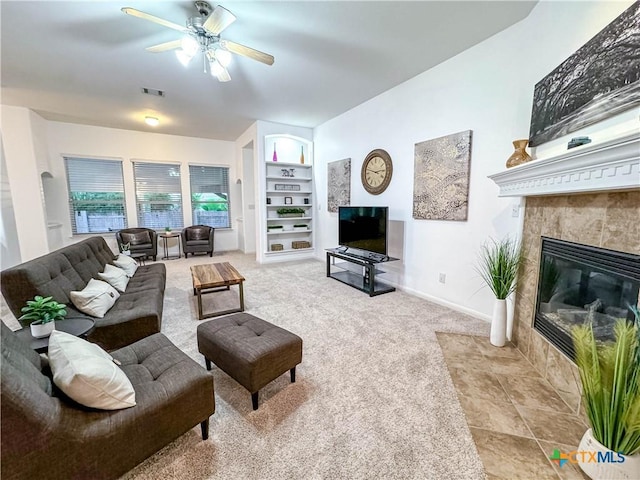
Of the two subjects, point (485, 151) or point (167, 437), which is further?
point (485, 151)

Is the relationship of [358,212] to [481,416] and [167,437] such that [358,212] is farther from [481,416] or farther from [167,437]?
[167,437]

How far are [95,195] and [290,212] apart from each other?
14.1 ft

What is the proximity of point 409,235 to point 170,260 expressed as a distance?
5.40 meters

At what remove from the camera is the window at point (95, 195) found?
5.58m

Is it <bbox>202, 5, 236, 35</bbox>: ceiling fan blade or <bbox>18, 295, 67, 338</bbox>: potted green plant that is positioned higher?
<bbox>202, 5, 236, 35</bbox>: ceiling fan blade

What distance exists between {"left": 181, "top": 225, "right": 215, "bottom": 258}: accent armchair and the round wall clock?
4107 millimetres

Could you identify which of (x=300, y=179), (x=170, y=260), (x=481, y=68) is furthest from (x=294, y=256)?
(x=481, y=68)

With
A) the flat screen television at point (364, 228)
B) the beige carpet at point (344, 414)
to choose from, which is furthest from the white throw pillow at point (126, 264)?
the flat screen television at point (364, 228)

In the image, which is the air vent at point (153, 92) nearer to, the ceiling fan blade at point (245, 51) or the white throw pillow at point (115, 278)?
the ceiling fan blade at point (245, 51)

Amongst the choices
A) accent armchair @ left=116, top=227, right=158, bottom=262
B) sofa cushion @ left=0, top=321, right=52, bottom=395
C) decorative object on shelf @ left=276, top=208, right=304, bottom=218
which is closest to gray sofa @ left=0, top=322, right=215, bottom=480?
sofa cushion @ left=0, top=321, right=52, bottom=395

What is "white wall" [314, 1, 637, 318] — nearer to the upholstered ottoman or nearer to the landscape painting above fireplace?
the landscape painting above fireplace

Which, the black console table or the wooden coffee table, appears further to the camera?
the black console table

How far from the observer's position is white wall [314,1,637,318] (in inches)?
83.2

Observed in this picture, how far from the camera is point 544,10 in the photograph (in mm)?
2158
